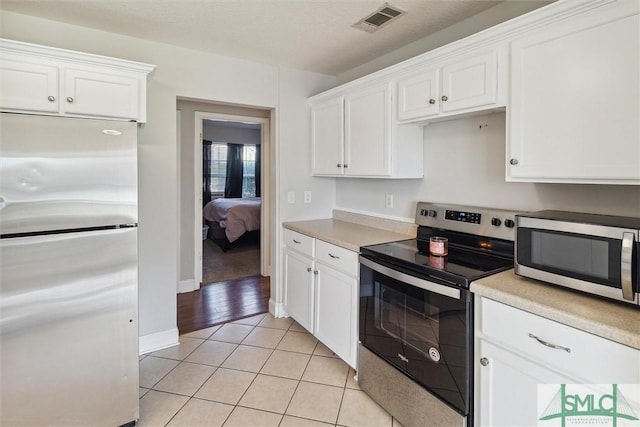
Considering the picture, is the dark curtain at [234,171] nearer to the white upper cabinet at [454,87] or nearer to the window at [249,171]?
the window at [249,171]

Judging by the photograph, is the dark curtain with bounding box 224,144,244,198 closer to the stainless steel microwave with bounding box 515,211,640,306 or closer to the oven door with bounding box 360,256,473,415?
the oven door with bounding box 360,256,473,415

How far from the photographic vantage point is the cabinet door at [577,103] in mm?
1263

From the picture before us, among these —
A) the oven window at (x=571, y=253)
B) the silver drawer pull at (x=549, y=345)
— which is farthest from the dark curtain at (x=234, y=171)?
the silver drawer pull at (x=549, y=345)

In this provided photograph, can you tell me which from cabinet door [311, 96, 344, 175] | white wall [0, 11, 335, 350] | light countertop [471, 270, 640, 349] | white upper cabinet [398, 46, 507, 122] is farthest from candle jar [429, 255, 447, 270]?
white wall [0, 11, 335, 350]

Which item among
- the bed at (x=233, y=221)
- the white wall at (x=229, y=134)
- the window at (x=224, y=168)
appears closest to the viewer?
the bed at (x=233, y=221)

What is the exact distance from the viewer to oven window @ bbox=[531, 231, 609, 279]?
120cm

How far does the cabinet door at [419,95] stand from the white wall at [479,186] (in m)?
0.31

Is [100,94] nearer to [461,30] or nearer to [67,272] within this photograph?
[67,272]

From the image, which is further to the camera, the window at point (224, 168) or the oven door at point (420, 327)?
the window at point (224, 168)

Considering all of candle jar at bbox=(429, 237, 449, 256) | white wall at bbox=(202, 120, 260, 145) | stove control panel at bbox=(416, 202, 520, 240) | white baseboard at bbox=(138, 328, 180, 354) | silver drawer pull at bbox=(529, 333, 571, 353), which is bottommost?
white baseboard at bbox=(138, 328, 180, 354)

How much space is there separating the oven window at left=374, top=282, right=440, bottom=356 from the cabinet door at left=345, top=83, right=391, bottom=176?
0.89 m

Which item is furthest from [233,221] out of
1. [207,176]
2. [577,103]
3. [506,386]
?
[577,103]

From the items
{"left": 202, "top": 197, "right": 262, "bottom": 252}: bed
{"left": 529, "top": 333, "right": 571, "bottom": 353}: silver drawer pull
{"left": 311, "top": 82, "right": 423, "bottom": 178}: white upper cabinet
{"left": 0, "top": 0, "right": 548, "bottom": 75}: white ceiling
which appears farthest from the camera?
{"left": 202, "top": 197, "right": 262, "bottom": 252}: bed

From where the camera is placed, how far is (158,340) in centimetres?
263
